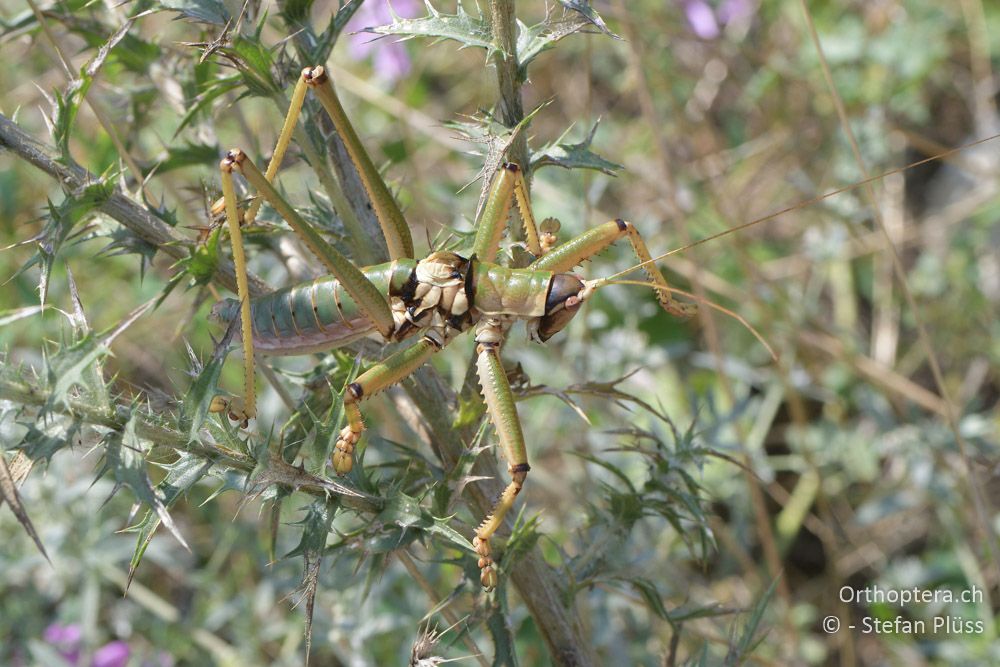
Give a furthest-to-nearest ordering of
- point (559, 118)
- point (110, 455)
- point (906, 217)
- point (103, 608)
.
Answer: point (559, 118)
point (906, 217)
point (103, 608)
point (110, 455)

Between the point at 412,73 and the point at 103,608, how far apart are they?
Answer: 293cm

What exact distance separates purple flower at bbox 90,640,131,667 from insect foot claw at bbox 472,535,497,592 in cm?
182

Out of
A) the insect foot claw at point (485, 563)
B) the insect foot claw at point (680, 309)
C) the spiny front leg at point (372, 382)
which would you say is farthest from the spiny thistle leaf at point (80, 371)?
the insect foot claw at point (680, 309)

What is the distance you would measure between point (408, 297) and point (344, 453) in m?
0.46

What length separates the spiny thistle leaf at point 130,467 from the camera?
130cm

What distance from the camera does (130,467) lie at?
4.31ft

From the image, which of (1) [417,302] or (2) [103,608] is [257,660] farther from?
(1) [417,302]

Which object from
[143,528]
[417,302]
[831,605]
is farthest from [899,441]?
[143,528]

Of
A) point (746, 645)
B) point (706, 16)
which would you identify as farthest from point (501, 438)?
point (706, 16)

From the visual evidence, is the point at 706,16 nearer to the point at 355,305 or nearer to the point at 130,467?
the point at 355,305

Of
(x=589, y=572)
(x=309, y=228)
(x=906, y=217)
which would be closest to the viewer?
(x=309, y=228)

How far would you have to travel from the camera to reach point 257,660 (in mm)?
2900

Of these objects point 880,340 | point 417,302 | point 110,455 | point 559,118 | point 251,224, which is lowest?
point 880,340

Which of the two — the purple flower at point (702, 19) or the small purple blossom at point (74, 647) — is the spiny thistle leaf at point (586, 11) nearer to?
the small purple blossom at point (74, 647)
